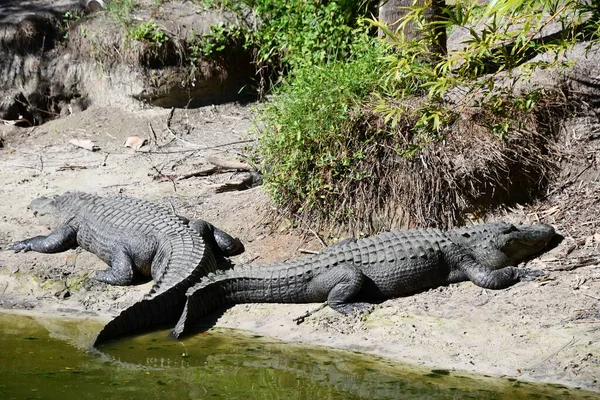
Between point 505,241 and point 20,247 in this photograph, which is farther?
point 20,247

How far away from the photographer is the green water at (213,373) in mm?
4730

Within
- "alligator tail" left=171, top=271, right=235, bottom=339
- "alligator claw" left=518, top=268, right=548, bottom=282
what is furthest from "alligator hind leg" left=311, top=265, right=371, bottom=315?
"alligator claw" left=518, top=268, right=548, bottom=282

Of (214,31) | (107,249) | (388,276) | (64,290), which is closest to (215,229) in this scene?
(107,249)

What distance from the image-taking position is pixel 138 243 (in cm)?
697

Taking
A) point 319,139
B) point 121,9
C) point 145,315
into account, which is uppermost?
point 121,9

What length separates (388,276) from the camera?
6.08 metres

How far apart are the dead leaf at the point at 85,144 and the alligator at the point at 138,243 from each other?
1696 millimetres

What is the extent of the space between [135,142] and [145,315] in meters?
4.20

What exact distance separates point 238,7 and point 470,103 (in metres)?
4.60

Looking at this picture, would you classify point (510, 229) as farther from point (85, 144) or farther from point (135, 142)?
point (85, 144)

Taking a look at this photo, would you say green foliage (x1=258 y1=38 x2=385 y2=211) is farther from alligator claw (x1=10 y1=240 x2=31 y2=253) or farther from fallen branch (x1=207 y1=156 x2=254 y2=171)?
alligator claw (x1=10 y1=240 x2=31 y2=253)

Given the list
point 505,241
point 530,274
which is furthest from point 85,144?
point 530,274

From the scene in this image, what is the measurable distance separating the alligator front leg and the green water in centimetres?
150

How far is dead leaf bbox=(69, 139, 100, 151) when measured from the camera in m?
9.62
